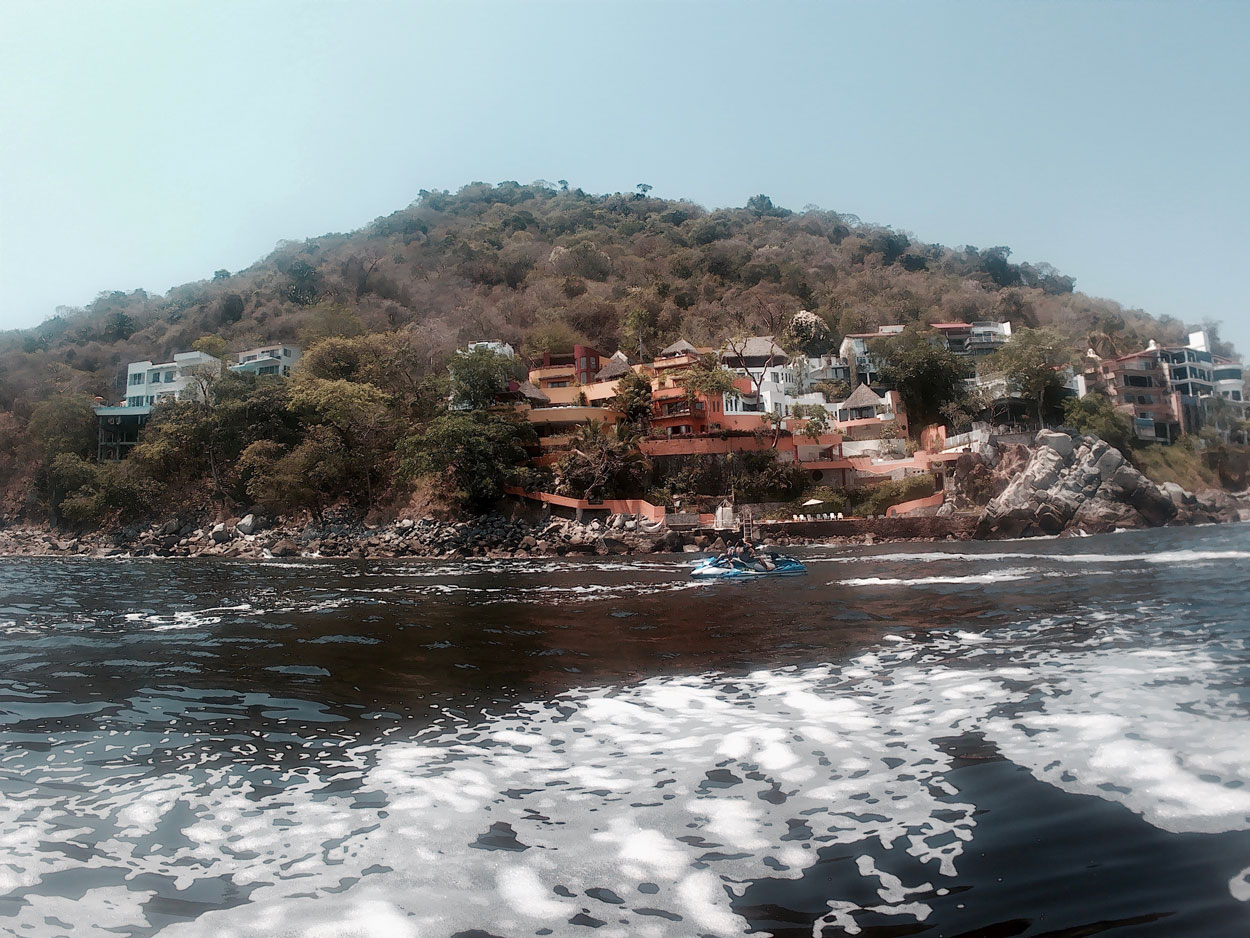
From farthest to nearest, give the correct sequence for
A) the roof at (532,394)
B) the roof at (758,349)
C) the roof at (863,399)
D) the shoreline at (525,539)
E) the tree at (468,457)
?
the roof at (758,349), the roof at (863,399), the roof at (532,394), the tree at (468,457), the shoreline at (525,539)

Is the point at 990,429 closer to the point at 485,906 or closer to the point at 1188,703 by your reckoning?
the point at 1188,703

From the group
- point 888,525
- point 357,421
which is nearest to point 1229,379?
point 888,525

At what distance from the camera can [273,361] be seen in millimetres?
63938

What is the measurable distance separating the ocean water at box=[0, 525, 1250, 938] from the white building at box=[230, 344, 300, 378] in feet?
183

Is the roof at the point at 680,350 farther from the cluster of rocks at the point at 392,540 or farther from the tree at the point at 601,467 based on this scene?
the cluster of rocks at the point at 392,540

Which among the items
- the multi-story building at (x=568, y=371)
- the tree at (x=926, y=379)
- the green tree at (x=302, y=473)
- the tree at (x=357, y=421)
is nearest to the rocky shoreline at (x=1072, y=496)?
the tree at (x=926, y=379)

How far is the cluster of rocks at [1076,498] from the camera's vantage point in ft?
134

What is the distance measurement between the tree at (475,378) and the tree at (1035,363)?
35673mm

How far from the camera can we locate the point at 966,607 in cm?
1410

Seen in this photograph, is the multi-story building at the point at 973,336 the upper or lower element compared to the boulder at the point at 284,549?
upper

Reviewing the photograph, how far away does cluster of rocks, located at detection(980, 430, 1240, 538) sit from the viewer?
40.9 metres

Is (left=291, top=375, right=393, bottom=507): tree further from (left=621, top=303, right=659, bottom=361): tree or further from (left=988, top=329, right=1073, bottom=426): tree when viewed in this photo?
(left=988, top=329, right=1073, bottom=426): tree

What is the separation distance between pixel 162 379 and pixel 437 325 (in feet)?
77.7

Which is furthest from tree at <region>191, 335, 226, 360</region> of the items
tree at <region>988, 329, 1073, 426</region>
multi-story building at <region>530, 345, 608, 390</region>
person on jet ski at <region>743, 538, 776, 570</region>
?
tree at <region>988, 329, 1073, 426</region>
